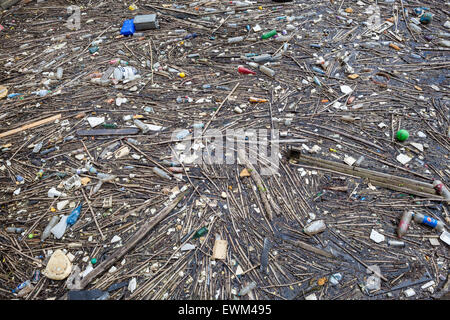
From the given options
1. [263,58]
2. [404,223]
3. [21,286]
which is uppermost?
[263,58]

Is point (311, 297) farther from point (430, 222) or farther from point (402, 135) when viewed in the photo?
point (402, 135)

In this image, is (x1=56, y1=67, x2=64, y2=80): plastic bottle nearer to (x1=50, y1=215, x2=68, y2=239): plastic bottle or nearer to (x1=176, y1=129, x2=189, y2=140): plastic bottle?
(x1=176, y1=129, x2=189, y2=140): plastic bottle

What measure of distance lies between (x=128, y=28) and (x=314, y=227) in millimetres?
4097

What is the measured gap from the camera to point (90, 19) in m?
4.90

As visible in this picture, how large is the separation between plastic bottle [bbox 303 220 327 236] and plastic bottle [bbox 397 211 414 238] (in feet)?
2.07

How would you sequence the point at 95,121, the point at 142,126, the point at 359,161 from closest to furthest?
the point at 359,161 → the point at 142,126 → the point at 95,121

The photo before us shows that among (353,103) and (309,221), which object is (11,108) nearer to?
(309,221)

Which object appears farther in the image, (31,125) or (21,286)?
(31,125)

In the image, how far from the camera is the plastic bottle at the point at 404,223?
2430 mm

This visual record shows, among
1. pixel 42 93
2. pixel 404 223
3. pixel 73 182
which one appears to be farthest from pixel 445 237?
pixel 42 93

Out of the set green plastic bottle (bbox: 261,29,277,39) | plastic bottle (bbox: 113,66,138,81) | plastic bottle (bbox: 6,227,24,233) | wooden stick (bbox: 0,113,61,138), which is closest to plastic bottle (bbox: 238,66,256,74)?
green plastic bottle (bbox: 261,29,277,39)

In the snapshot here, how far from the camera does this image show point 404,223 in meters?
2.46

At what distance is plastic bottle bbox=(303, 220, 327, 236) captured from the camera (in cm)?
247
